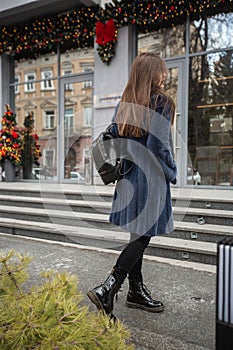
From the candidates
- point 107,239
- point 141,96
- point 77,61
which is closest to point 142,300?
point 141,96

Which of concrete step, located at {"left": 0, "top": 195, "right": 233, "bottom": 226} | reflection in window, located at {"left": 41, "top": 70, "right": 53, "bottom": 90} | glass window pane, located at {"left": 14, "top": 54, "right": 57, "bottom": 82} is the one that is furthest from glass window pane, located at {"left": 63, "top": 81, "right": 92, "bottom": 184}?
concrete step, located at {"left": 0, "top": 195, "right": 233, "bottom": 226}

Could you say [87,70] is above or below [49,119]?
above

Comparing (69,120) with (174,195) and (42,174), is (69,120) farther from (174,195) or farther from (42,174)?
(174,195)

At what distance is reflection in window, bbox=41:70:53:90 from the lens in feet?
28.7

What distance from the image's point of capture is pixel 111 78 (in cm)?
715

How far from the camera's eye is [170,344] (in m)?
2.11

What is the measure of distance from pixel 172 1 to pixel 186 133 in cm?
229

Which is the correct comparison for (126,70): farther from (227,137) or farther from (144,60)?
(144,60)

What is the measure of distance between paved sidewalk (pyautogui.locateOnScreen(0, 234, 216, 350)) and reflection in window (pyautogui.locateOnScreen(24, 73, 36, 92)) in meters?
5.55

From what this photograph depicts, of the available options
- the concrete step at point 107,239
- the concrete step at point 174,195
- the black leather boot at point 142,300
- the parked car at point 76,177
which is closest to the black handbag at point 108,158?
the black leather boot at point 142,300

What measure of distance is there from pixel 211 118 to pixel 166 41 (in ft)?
5.63

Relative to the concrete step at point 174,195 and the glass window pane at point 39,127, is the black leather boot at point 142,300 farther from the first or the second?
the glass window pane at point 39,127

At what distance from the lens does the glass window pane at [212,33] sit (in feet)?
21.1

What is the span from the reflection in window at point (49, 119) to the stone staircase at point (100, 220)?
279cm
